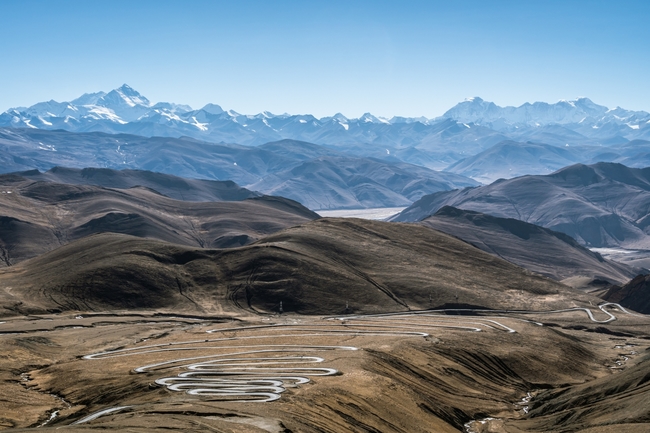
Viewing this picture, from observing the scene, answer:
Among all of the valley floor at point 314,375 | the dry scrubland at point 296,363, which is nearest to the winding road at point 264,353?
the valley floor at point 314,375

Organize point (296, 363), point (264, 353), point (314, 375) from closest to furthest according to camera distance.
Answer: point (314, 375)
point (296, 363)
point (264, 353)

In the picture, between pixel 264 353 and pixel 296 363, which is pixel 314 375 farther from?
pixel 264 353

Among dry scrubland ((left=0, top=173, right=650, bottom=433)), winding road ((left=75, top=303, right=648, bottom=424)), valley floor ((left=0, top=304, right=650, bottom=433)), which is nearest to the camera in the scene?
valley floor ((left=0, top=304, right=650, bottom=433))

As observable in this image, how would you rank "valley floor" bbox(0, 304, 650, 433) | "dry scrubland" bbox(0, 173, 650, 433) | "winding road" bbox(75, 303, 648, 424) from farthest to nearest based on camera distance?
"winding road" bbox(75, 303, 648, 424), "dry scrubland" bbox(0, 173, 650, 433), "valley floor" bbox(0, 304, 650, 433)

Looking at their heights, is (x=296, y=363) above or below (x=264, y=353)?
above

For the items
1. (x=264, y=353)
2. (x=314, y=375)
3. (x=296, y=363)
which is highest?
(x=314, y=375)

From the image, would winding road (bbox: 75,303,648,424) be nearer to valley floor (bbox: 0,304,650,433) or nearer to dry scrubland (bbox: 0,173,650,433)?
valley floor (bbox: 0,304,650,433)

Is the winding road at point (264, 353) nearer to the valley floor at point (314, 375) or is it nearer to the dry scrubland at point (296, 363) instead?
the valley floor at point (314, 375)

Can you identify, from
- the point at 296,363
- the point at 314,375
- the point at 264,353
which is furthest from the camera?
the point at 264,353

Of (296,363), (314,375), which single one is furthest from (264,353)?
(314,375)

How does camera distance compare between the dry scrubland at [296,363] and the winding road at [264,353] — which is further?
the winding road at [264,353]

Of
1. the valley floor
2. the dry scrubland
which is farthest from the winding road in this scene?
the dry scrubland

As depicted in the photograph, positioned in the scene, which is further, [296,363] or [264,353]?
[264,353]
